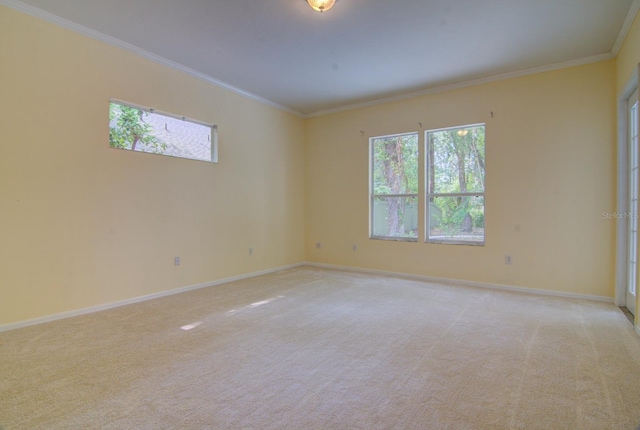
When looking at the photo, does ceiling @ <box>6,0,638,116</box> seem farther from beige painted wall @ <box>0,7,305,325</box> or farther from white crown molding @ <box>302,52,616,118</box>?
beige painted wall @ <box>0,7,305,325</box>

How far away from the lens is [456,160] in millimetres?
4852

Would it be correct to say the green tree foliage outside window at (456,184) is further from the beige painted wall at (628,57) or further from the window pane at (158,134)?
the window pane at (158,134)

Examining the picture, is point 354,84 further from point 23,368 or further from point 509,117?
point 23,368

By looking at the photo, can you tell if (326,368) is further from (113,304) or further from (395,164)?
(395,164)

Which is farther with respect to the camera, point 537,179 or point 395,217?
point 395,217

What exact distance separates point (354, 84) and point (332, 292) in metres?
2.92

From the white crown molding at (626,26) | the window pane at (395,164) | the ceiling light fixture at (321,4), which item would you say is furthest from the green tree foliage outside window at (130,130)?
the white crown molding at (626,26)

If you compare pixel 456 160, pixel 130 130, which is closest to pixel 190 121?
pixel 130 130

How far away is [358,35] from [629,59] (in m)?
2.63

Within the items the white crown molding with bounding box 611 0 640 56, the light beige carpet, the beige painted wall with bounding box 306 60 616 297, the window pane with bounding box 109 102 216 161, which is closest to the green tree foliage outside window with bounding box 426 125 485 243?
the beige painted wall with bounding box 306 60 616 297

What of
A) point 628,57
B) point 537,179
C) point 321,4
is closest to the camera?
point 321,4

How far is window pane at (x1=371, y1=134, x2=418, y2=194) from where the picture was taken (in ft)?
17.3

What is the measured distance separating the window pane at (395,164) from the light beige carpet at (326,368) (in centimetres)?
227

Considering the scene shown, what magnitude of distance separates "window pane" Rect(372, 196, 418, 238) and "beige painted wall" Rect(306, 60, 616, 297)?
18cm
